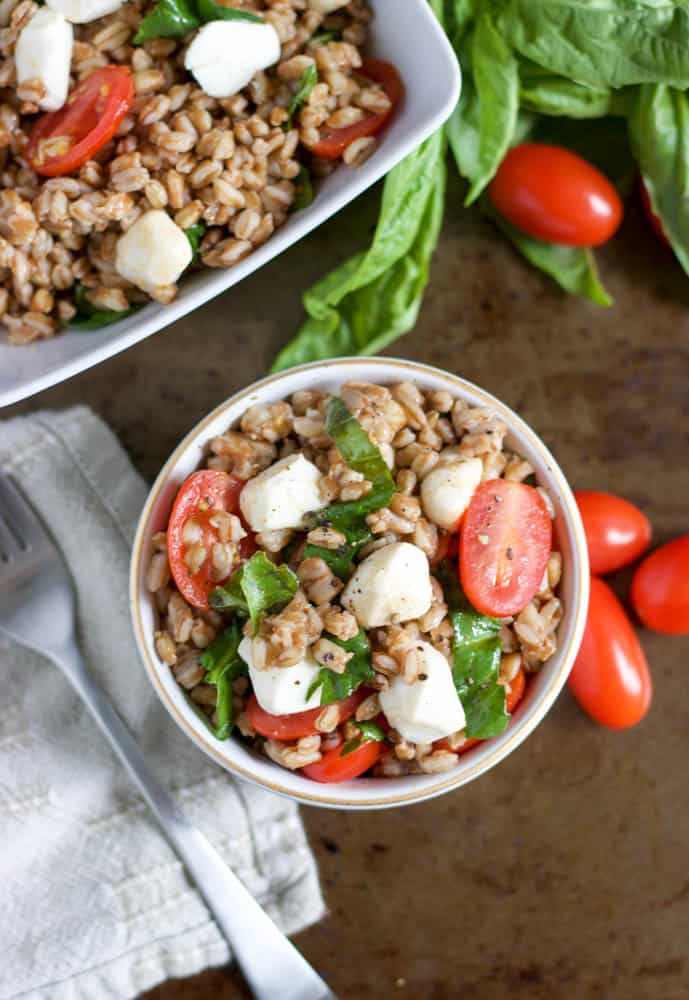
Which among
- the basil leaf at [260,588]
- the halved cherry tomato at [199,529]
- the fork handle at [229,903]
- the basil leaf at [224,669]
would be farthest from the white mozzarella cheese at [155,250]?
the fork handle at [229,903]

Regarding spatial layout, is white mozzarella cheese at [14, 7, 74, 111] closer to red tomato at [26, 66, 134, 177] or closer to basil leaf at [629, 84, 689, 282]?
red tomato at [26, 66, 134, 177]

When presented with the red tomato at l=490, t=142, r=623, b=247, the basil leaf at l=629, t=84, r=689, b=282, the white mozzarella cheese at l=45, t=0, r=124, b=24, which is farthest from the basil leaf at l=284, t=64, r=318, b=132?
the basil leaf at l=629, t=84, r=689, b=282

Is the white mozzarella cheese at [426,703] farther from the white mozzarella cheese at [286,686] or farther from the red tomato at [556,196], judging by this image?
the red tomato at [556,196]

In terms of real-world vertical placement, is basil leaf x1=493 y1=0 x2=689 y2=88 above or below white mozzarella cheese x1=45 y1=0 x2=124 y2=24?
below

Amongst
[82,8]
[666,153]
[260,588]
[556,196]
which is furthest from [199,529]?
[666,153]

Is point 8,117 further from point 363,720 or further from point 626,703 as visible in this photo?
point 626,703

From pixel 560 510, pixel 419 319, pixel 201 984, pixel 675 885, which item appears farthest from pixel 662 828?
pixel 419 319
